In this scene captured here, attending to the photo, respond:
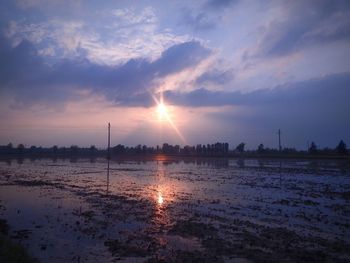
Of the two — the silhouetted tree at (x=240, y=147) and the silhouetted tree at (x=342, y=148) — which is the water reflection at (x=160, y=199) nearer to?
the silhouetted tree at (x=342, y=148)

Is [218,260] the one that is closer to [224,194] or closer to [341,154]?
[224,194]

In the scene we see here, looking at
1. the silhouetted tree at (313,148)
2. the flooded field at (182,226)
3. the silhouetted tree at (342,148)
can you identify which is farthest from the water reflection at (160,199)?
the silhouetted tree at (313,148)

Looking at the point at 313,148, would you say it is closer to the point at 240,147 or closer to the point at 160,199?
the point at 240,147

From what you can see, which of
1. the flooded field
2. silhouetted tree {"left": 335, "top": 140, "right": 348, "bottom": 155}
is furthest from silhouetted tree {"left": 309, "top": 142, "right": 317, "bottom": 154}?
the flooded field

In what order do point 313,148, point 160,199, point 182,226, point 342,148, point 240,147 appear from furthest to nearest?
point 240,147 < point 313,148 < point 342,148 < point 160,199 < point 182,226

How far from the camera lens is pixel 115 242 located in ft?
35.4

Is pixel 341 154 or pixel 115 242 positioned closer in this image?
pixel 115 242

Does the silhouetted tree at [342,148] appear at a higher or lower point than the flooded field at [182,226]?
higher

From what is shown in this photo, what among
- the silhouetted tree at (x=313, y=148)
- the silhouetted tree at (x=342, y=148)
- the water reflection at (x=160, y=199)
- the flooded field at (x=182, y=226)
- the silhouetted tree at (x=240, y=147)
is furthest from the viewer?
the silhouetted tree at (x=240, y=147)

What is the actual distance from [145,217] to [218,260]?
6262mm

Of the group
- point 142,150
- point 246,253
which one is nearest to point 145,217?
point 246,253

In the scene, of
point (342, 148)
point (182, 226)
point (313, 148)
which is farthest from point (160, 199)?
point (313, 148)

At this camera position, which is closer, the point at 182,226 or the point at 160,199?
the point at 182,226

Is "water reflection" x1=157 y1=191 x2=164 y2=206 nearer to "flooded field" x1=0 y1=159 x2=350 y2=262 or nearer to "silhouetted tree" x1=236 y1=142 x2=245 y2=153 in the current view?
"flooded field" x1=0 y1=159 x2=350 y2=262
